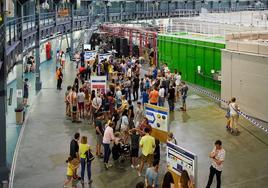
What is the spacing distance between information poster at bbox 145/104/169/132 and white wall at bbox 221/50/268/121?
6.77 m

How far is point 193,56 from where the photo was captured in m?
28.6

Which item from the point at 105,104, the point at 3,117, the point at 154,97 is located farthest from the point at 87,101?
the point at 3,117

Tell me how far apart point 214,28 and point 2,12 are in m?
24.8

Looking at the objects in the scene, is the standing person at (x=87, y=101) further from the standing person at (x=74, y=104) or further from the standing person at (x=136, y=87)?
the standing person at (x=136, y=87)

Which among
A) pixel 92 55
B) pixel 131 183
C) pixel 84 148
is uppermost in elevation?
pixel 92 55

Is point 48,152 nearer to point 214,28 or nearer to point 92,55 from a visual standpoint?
point 92,55

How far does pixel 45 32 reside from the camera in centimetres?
2797

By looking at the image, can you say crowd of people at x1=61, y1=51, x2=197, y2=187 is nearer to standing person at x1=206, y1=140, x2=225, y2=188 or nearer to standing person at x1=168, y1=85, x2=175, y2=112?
standing person at x1=168, y1=85, x2=175, y2=112

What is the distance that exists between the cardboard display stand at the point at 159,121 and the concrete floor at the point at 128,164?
2.76ft

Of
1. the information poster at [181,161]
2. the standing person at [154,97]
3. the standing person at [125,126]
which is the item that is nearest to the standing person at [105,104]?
the standing person at [154,97]

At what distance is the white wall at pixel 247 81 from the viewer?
18766mm

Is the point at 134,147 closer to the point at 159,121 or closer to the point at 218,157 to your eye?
the point at 159,121

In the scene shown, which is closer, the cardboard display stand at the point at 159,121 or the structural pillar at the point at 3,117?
the structural pillar at the point at 3,117

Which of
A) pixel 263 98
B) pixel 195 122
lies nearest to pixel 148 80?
pixel 195 122
